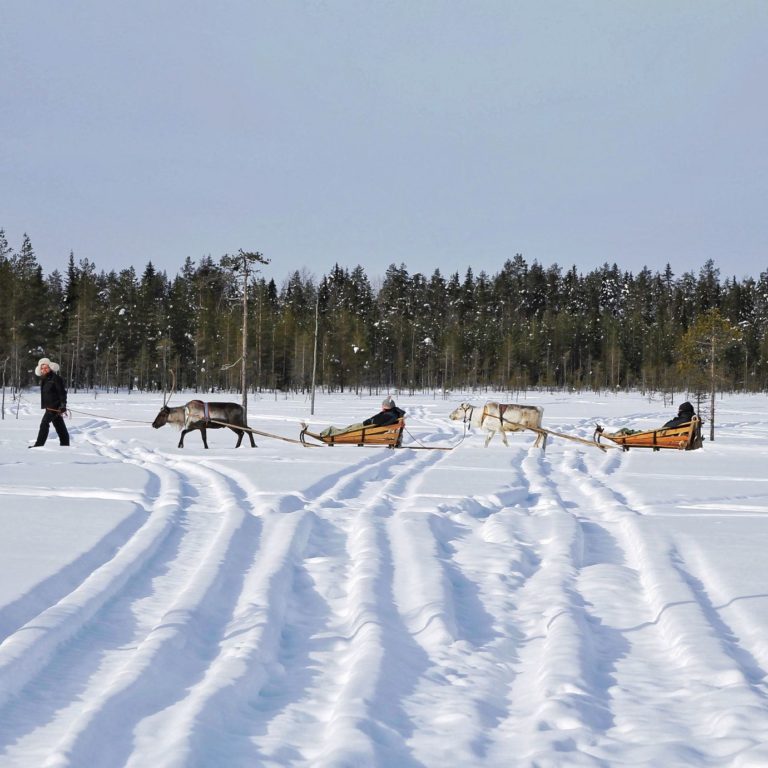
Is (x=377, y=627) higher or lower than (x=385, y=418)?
lower

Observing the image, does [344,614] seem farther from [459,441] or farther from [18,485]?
[459,441]

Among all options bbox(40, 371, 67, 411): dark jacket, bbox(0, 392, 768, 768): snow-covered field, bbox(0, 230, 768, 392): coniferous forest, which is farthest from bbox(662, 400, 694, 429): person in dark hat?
bbox(0, 230, 768, 392): coniferous forest

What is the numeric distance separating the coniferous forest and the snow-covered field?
3651 cm

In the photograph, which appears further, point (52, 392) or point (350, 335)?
point (350, 335)

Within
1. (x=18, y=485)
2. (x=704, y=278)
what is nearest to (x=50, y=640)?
(x=18, y=485)

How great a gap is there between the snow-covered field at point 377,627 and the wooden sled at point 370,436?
560 cm

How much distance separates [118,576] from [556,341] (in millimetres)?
70873

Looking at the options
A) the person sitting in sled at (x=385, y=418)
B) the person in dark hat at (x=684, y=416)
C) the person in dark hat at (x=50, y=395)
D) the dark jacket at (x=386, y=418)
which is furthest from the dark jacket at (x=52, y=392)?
the person in dark hat at (x=684, y=416)

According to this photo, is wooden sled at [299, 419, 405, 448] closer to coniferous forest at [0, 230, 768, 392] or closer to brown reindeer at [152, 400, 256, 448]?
brown reindeer at [152, 400, 256, 448]

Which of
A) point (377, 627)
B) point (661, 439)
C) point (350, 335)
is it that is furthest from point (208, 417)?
point (350, 335)

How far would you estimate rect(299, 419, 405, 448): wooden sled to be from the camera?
1385 cm

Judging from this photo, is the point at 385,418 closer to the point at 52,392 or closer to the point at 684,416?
the point at 52,392

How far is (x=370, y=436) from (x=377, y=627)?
10.2 m

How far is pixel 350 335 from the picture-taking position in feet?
199
